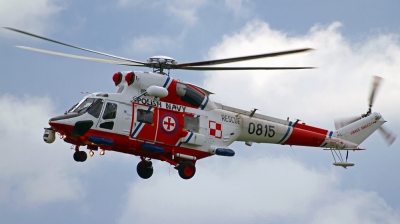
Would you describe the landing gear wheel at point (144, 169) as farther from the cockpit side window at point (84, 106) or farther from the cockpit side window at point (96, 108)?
the cockpit side window at point (84, 106)

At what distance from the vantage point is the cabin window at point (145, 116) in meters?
21.5

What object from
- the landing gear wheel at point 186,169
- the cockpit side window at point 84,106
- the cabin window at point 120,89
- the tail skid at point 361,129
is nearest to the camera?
the cockpit side window at point 84,106

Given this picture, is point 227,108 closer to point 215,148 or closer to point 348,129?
point 215,148

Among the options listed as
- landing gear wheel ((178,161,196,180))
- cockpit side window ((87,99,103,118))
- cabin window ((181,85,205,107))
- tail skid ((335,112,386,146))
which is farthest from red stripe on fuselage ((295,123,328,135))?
cockpit side window ((87,99,103,118))

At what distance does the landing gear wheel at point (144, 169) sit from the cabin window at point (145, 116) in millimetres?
2426

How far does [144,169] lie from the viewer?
77.0 feet

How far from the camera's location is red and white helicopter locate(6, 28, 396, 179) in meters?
20.9

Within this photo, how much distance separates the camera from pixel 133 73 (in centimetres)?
2166

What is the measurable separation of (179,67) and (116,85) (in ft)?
6.96

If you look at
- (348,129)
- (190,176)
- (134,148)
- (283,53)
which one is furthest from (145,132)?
(348,129)

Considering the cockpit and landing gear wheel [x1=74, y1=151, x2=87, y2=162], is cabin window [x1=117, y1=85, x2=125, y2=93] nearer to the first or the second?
the cockpit

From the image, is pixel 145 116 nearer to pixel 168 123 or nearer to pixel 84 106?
pixel 168 123

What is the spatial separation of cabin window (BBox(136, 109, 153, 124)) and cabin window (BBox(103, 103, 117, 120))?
0.78 metres

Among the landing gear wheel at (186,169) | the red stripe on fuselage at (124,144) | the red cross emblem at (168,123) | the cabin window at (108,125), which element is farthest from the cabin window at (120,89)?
the landing gear wheel at (186,169)
